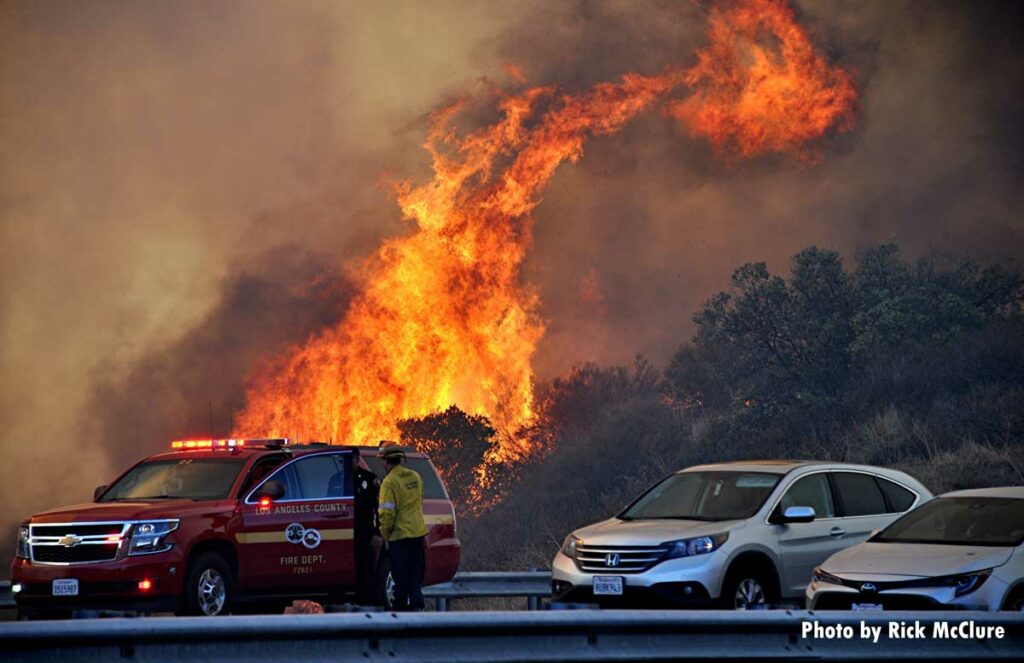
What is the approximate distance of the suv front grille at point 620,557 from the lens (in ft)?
48.3

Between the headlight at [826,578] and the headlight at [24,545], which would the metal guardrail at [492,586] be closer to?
the headlight at [24,545]

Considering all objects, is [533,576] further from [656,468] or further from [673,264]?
[673,264]

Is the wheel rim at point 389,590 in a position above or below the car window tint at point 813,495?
below

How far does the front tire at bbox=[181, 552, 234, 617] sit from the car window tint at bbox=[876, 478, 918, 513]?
6.97m

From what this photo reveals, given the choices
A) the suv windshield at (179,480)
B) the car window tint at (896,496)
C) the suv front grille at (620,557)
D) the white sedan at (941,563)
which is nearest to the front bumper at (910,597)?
the white sedan at (941,563)

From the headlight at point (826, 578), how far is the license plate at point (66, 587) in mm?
7209

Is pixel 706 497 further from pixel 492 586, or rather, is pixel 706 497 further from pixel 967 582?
pixel 492 586

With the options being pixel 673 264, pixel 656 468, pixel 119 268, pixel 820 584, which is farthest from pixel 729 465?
pixel 119 268

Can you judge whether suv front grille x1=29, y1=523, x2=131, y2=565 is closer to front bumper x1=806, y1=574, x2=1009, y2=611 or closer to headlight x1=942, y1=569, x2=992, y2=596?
front bumper x1=806, y1=574, x2=1009, y2=611

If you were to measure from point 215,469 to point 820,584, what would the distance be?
282 inches

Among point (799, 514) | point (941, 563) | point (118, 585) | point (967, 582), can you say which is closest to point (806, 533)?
point (799, 514)

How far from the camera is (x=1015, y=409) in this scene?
3875 centimetres

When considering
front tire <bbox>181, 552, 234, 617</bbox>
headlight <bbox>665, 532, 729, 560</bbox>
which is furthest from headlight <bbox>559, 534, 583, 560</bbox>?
front tire <bbox>181, 552, 234, 617</bbox>

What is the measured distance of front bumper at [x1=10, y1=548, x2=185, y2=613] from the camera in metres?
15.4
